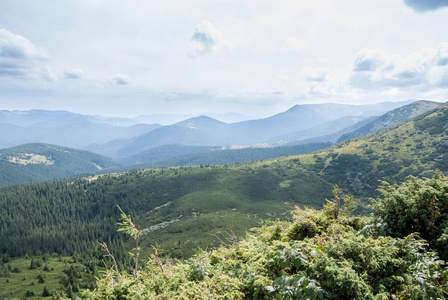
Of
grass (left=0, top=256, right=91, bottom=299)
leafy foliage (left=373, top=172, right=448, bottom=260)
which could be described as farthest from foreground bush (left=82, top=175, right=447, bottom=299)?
grass (left=0, top=256, right=91, bottom=299)

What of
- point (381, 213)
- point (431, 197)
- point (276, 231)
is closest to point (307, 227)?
point (276, 231)

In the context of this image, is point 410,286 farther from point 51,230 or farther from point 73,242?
point 51,230

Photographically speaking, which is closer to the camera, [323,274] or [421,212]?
[323,274]

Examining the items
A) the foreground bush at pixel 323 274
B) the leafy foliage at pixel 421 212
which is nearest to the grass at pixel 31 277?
the foreground bush at pixel 323 274

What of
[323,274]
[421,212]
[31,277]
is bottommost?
[31,277]

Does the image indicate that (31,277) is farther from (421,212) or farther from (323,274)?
(421,212)

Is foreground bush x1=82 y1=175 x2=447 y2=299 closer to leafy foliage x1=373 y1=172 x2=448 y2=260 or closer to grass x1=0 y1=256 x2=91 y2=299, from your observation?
leafy foliage x1=373 y1=172 x2=448 y2=260

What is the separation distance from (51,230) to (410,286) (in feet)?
752

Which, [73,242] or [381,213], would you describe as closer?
[381,213]

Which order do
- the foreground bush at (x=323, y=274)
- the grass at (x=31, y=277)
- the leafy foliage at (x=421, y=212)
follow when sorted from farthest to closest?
the grass at (x=31, y=277)
the leafy foliage at (x=421, y=212)
the foreground bush at (x=323, y=274)

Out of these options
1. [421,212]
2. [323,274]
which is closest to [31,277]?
[323,274]

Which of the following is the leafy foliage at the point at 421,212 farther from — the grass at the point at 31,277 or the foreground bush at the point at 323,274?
the grass at the point at 31,277

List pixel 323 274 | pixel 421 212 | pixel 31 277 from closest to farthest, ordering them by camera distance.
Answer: pixel 323 274 < pixel 421 212 < pixel 31 277

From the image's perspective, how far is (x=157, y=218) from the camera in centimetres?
19325
